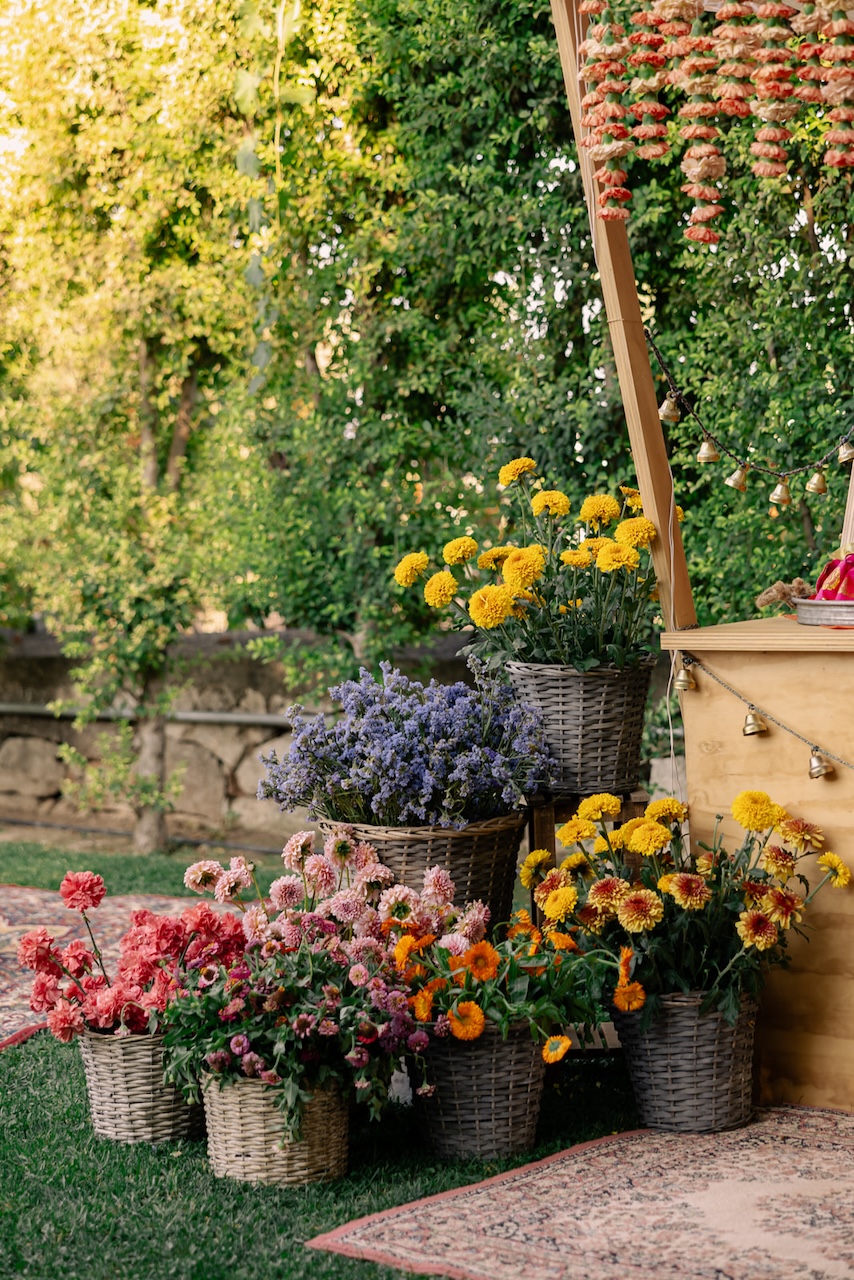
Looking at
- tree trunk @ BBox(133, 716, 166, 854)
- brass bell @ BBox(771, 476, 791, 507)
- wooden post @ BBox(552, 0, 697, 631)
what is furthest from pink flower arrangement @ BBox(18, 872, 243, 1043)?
tree trunk @ BBox(133, 716, 166, 854)

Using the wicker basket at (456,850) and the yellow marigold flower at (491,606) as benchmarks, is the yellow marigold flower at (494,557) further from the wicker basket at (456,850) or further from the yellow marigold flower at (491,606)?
the wicker basket at (456,850)

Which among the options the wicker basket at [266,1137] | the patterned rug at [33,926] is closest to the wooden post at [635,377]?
the wicker basket at [266,1137]

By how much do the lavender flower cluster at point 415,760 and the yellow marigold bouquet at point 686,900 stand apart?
7.7 inches

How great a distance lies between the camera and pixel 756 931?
9.16 ft

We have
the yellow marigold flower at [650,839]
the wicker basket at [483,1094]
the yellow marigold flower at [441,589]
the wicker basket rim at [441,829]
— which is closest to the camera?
the wicker basket at [483,1094]

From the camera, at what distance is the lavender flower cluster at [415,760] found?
3002mm

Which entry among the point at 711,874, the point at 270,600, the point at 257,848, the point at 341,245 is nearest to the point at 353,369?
the point at 341,245

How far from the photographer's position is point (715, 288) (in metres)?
4.50

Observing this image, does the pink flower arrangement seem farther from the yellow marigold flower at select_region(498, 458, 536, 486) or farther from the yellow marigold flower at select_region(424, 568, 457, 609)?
the yellow marigold flower at select_region(498, 458, 536, 486)

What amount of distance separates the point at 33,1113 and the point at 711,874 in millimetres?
1519

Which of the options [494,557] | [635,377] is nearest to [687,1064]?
[494,557]

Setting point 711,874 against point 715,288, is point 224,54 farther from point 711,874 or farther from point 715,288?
point 711,874

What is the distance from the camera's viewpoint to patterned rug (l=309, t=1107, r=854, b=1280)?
222 centimetres

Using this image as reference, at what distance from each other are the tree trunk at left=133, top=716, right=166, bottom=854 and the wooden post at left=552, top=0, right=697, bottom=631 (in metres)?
3.73
